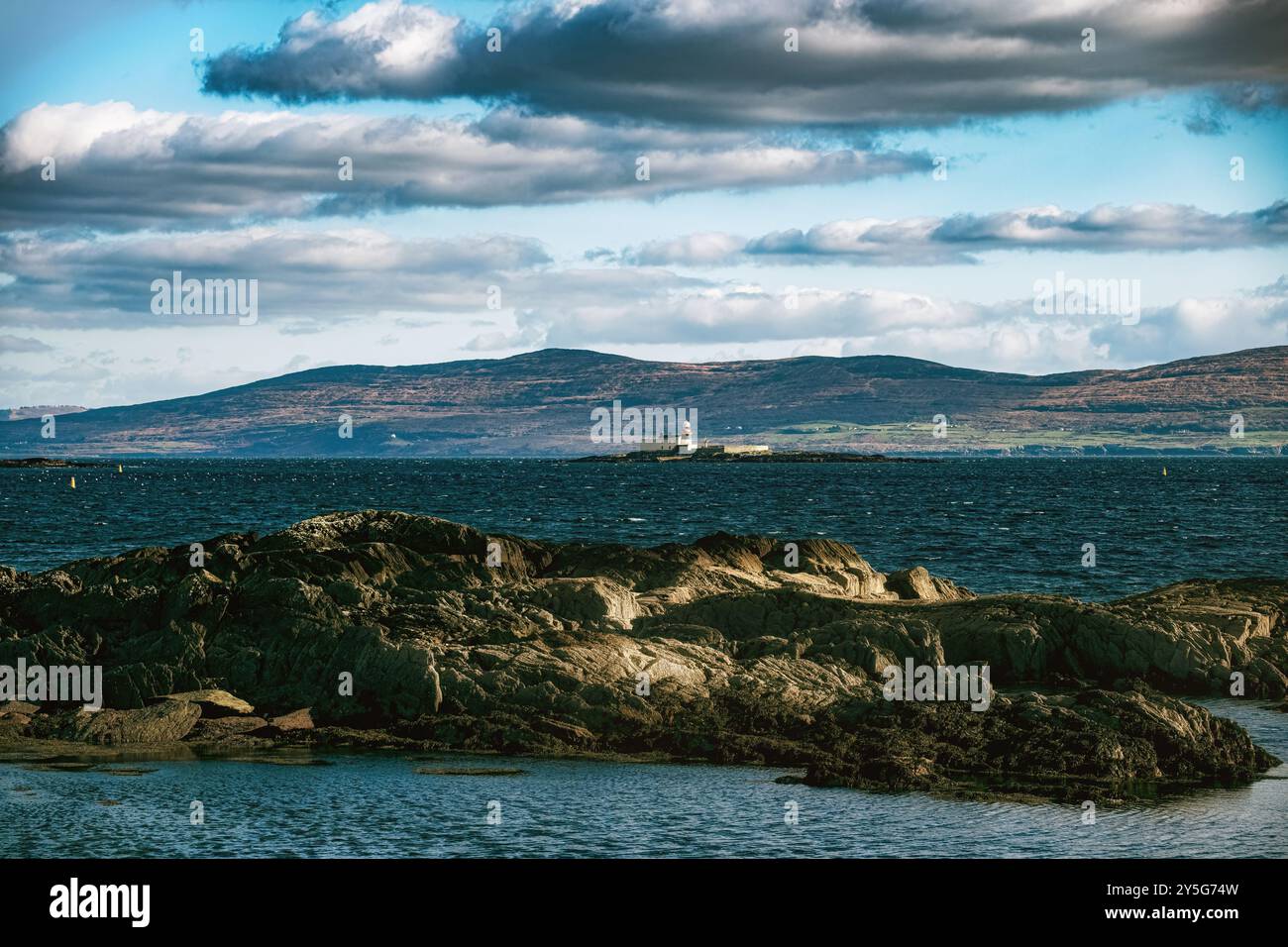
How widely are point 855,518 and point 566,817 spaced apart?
80.4 m

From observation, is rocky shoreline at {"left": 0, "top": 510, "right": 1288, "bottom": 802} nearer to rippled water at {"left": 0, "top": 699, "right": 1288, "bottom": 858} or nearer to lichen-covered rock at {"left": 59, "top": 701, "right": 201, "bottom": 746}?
lichen-covered rock at {"left": 59, "top": 701, "right": 201, "bottom": 746}

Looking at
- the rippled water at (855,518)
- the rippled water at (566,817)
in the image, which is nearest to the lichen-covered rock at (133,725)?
the rippled water at (566,817)

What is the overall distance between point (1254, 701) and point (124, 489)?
485 feet

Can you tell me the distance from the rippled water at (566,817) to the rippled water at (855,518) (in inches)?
1325

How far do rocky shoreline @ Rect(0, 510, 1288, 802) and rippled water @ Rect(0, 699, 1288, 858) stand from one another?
1141 mm

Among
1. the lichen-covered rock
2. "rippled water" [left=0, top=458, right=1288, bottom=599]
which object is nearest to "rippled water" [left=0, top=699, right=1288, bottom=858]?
the lichen-covered rock

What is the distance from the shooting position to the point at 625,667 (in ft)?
76.1

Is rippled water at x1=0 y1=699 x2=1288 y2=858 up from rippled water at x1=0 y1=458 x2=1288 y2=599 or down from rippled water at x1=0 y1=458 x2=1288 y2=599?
down

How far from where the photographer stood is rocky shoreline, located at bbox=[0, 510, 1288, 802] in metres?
20.0

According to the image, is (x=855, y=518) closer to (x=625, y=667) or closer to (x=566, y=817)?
(x=625, y=667)

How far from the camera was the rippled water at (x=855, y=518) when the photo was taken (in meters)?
62.0

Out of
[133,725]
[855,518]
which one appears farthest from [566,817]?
[855,518]
